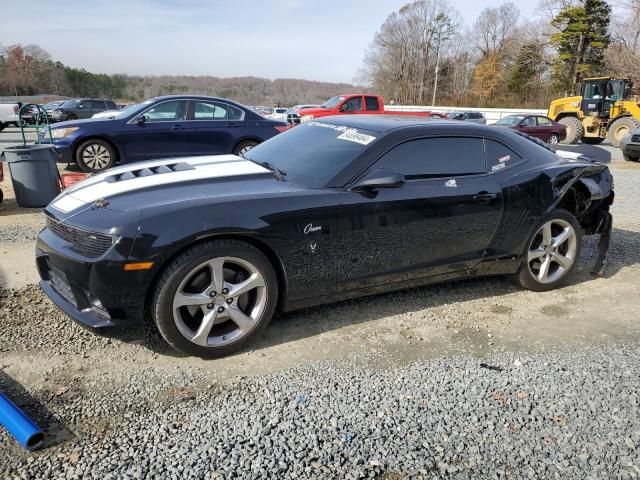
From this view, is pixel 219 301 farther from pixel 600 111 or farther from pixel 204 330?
pixel 600 111

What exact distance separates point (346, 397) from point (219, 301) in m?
0.94

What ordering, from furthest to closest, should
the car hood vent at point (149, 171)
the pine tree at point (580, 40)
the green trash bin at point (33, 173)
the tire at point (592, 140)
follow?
the pine tree at point (580, 40) → the tire at point (592, 140) → the green trash bin at point (33, 173) → the car hood vent at point (149, 171)

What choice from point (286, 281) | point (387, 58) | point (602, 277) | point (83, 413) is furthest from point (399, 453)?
point (387, 58)

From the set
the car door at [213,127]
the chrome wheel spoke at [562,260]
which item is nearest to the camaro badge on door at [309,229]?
the chrome wheel spoke at [562,260]

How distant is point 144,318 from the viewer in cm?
274

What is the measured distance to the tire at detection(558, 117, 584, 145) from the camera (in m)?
18.4

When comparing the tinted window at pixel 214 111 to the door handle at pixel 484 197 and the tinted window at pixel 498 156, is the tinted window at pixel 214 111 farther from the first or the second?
the door handle at pixel 484 197

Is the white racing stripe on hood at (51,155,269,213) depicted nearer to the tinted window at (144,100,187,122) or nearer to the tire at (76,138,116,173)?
the tinted window at (144,100,187,122)

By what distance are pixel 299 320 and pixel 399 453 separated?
1.43m

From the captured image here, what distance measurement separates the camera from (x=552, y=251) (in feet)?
13.7

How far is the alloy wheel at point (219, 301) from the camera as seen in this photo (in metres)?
2.77

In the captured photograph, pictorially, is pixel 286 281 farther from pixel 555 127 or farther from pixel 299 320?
pixel 555 127

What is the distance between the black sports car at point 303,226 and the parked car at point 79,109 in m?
24.4

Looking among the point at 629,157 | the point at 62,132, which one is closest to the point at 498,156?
the point at 62,132
